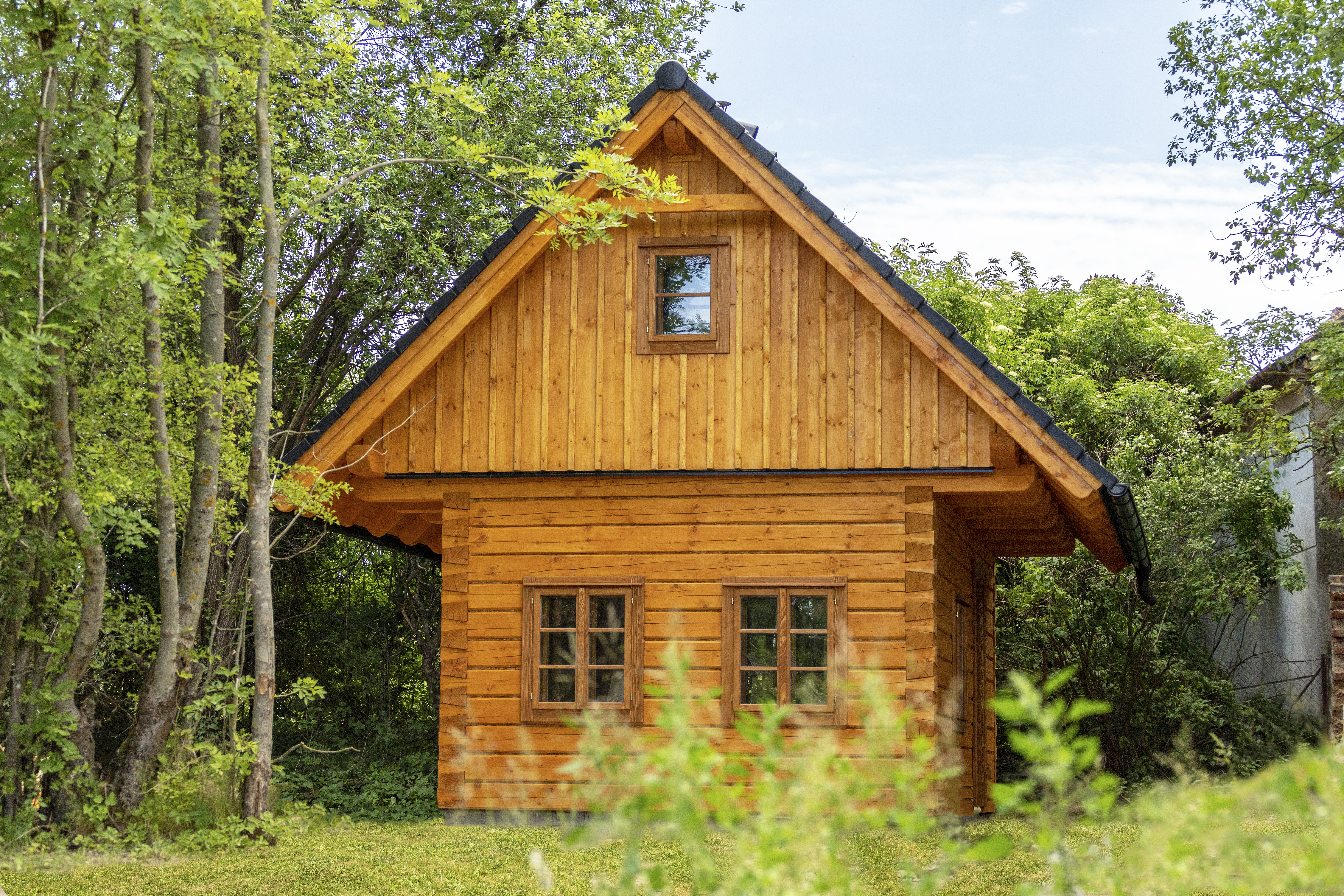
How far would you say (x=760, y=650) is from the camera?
34.8 ft

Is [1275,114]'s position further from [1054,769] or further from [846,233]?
[1054,769]

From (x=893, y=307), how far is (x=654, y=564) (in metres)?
2.94

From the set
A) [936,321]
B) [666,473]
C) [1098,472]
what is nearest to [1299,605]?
[1098,472]

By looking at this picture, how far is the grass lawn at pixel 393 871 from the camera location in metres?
7.54

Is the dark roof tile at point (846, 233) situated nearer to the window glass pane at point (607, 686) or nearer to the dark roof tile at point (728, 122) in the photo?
A: the dark roof tile at point (728, 122)

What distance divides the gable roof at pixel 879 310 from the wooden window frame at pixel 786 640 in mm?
1963

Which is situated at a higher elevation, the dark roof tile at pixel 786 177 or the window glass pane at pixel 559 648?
the dark roof tile at pixel 786 177

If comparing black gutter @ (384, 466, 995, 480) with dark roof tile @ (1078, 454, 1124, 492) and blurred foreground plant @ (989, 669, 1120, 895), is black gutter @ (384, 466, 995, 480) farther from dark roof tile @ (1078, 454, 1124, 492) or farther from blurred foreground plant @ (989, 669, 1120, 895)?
blurred foreground plant @ (989, 669, 1120, 895)

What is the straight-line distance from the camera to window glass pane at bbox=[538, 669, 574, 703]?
35.4 ft

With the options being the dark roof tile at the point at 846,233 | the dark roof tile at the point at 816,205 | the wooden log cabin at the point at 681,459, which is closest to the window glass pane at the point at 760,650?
the wooden log cabin at the point at 681,459

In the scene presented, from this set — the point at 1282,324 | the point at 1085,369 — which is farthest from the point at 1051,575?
the point at 1085,369

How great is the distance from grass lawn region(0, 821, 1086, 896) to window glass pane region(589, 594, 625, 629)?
6.14 feet

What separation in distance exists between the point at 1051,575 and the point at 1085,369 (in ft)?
24.2

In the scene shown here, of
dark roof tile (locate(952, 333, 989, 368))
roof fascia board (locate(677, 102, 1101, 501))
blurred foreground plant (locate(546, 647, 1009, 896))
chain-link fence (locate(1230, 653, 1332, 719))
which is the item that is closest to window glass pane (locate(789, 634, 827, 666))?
roof fascia board (locate(677, 102, 1101, 501))
